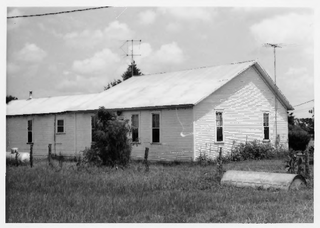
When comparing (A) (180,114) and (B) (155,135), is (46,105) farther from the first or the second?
(A) (180,114)

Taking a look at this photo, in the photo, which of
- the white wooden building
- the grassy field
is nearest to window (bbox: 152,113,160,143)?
the white wooden building

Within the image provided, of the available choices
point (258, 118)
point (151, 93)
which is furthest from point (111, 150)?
point (258, 118)

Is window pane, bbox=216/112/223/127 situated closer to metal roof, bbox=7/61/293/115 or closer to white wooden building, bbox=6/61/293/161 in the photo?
white wooden building, bbox=6/61/293/161

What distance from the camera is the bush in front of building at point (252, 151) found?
2386cm

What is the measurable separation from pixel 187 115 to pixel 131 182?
8143 millimetres

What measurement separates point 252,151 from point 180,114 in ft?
14.0

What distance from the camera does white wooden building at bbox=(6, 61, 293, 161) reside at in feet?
74.3

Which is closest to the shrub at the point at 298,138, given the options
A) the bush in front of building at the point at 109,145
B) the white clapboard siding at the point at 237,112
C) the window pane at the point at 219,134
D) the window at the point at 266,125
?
the white clapboard siding at the point at 237,112

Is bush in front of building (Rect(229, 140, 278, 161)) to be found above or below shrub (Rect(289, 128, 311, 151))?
below

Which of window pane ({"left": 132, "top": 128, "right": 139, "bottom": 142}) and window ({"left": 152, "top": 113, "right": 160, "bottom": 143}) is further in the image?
window pane ({"left": 132, "top": 128, "right": 139, "bottom": 142})

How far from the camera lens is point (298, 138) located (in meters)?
27.5

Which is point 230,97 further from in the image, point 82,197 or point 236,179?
point 82,197

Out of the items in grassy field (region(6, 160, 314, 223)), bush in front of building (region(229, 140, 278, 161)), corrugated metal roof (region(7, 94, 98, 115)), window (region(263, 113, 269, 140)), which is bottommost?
grassy field (region(6, 160, 314, 223))

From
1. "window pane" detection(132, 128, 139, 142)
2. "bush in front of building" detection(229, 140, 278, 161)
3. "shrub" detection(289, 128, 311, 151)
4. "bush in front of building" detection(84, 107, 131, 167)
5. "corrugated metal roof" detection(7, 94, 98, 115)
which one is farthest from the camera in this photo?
"corrugated metal roof" detection(7, 94, 98, 115)
